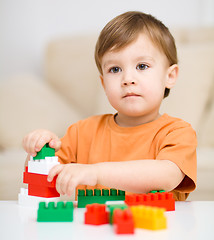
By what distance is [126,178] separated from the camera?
2.68 feet

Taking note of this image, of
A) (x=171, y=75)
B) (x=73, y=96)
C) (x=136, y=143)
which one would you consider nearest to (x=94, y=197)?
(x=136, y=143)

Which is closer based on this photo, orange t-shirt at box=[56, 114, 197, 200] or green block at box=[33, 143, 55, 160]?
green block at box=[33, 143, 55, 160]

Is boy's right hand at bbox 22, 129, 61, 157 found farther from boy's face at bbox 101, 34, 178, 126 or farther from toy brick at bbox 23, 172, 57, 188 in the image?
boy's face at bbox 101, 34, 178, 126

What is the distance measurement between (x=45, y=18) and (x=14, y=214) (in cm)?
213

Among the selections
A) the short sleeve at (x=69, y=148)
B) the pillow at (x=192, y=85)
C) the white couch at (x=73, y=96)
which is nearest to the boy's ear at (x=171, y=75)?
the short sleeve at (x=69, y=148)

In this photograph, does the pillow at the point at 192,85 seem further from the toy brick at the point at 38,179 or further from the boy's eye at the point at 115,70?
the toy brick at the point at 38,179

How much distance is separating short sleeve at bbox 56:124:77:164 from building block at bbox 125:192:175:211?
492 millimetres

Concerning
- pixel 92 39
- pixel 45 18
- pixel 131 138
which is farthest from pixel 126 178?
pixel 45 18

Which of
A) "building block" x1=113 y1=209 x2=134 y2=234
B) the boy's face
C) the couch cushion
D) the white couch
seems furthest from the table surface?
the couch cushion

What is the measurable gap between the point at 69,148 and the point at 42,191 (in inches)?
15.4

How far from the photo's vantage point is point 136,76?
1.02 m

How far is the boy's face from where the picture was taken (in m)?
1.03

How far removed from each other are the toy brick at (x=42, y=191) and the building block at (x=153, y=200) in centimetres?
19

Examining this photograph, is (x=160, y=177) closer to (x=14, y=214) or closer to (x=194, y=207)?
(x=194, y=207)
